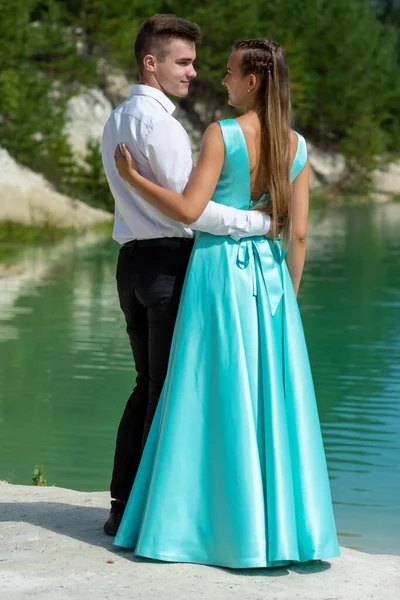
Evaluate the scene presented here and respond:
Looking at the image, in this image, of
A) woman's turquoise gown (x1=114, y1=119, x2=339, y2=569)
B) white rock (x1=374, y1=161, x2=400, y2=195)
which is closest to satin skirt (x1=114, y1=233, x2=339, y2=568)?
woman's turquoise gown (x1=114, y1=119, x2=339, y2=569)

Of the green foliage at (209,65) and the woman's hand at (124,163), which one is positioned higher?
the green foliage at (209,65)

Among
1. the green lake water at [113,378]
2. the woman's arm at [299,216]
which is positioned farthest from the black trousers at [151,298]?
the green lake water at [113,378]

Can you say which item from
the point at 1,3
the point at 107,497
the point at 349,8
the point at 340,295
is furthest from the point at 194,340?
the point at 349,8

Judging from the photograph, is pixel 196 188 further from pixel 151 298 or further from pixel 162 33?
pixel 162 33

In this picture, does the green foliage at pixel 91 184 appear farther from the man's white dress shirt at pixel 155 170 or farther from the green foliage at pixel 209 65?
the man's white dress shirt at pixel 155 170

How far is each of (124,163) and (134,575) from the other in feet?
4.62

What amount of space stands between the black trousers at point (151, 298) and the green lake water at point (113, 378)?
6.73 feet

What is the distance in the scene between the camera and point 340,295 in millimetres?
17828

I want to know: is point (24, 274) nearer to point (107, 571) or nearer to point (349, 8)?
point (107, 571)

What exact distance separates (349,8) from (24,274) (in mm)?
48901

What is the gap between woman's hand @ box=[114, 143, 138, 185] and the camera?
4352 millimetres

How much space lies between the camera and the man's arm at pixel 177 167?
435cm

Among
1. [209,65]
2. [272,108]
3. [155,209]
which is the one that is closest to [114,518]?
[155,209]

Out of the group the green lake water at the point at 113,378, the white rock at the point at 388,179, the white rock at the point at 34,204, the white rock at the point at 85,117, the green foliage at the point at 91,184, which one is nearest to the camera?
the green lake water at the point at 113,378
